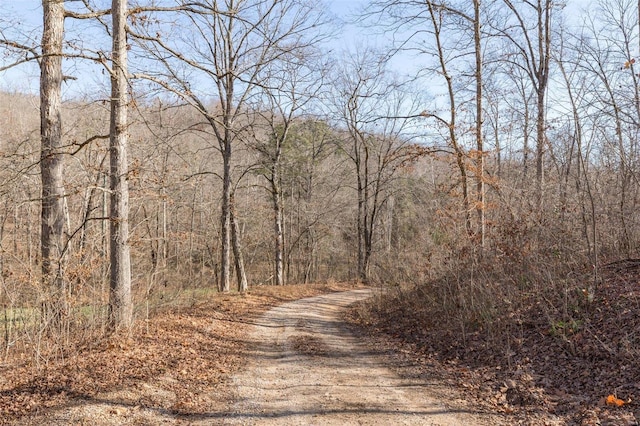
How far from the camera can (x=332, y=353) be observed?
817cm

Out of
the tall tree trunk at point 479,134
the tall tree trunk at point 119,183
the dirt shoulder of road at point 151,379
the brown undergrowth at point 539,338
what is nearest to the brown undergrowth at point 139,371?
the dirt shoulder of road at point 151,379

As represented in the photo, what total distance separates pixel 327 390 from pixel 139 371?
2722 millimetres

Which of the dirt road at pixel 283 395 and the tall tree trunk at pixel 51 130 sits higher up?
the tall tree trunk at pixel 51 130

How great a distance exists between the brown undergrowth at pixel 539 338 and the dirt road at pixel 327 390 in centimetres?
84

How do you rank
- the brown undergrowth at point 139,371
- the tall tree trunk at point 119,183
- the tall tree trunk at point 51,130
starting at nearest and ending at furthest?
the brown undergrowth at point 139,371
the tall tree trunk at point 119,183
the tall tree trunk at point 51,130

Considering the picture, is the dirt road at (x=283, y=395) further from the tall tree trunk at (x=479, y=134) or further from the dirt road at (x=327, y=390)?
the tall tree trunk at (x=479, y=134)

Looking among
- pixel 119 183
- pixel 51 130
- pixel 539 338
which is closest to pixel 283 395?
pixel 539 338

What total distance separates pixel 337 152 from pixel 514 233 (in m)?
22.8

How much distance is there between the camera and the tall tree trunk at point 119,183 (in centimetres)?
786

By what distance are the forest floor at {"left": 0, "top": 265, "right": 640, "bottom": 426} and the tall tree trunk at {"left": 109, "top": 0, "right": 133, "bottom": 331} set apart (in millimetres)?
693

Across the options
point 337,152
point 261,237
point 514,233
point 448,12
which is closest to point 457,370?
point 514,233

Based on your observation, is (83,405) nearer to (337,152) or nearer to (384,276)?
(384,276)

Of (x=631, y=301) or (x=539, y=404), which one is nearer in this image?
(x=539, y=404)

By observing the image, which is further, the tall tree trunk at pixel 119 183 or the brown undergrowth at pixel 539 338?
the tall tree trunk at pixel 119 183
